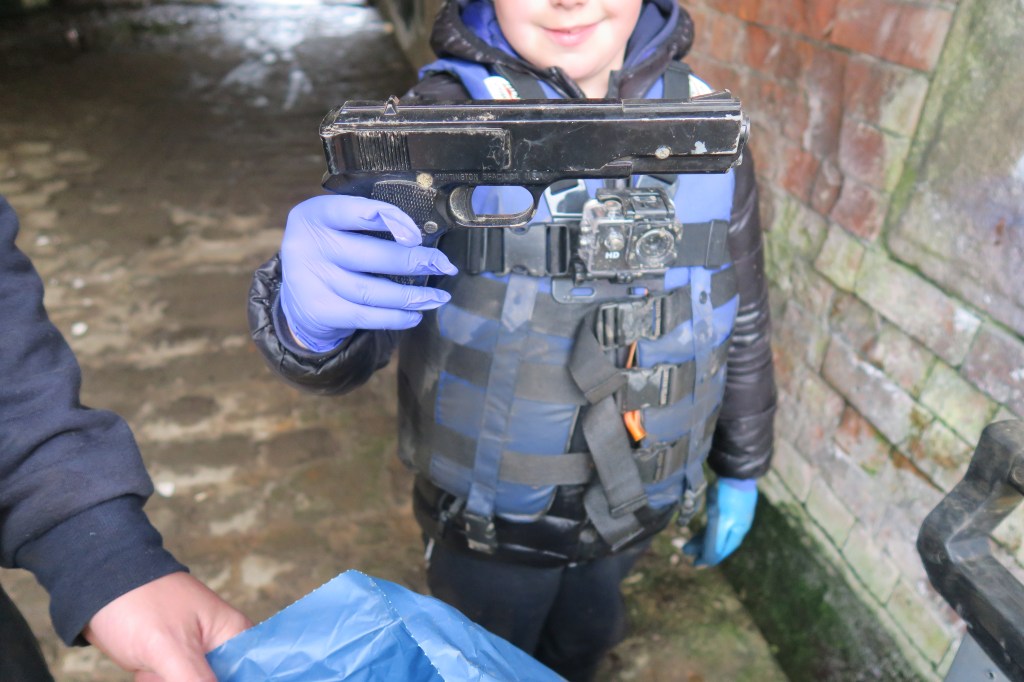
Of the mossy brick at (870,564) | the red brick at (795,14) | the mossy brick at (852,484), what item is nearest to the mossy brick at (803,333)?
the mossy brick at (852,484)

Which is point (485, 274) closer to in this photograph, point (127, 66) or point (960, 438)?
point (960, 438)

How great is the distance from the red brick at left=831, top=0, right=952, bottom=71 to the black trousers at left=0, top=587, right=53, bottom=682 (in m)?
1.85

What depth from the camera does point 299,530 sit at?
8.30ft

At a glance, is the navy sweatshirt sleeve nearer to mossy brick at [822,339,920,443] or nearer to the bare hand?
the bare hand

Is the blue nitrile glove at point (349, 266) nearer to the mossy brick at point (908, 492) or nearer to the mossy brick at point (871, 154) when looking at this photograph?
the mossy brick at point (871, 154)

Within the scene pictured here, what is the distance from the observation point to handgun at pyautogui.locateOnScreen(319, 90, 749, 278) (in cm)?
100

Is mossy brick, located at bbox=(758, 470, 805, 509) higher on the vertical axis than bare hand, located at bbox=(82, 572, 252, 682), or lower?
lower

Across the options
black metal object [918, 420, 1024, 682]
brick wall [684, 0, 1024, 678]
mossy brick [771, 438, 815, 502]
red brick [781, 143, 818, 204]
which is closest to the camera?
black metal object [918, 420, 1024, 682]

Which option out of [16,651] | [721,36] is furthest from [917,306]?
[16,651]

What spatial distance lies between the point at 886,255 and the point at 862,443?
1.59 feet

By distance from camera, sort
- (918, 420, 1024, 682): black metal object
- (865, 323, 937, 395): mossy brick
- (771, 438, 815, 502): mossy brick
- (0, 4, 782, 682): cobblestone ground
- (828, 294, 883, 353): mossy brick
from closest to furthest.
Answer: (918, 420, 1024, 682): black metal object, (865, 323, 937, 395): mossy brick, (828, 294, 883, 353): mossy brick, (771, 438, 815, 502): mossy brick, (0, 4, 782, 682): cobblestone ground

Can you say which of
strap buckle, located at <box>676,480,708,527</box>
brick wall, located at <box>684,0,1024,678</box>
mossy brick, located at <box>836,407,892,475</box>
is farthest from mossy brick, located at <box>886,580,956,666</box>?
strap buckle, located at <box>676,480,708,527</box>

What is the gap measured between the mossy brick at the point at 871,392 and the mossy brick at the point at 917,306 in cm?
15

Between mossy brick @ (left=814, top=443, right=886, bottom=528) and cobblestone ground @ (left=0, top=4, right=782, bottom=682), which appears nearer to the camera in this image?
mossy brick @ (left=814, top=443, right=886, bottom=528)
